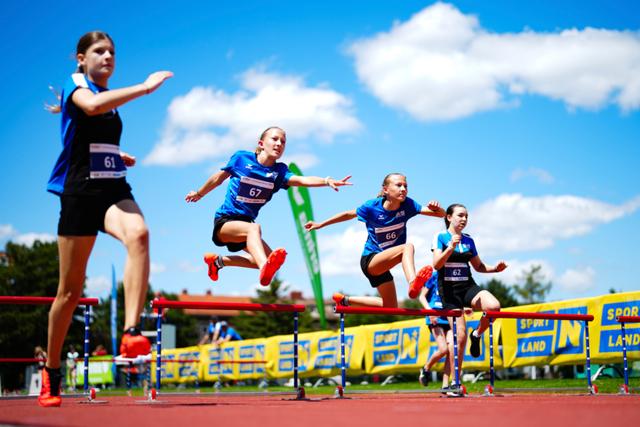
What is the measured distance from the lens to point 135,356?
4504 millimetres

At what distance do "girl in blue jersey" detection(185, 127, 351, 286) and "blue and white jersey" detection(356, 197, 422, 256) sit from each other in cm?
148

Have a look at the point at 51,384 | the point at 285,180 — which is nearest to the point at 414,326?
the point at 285,180

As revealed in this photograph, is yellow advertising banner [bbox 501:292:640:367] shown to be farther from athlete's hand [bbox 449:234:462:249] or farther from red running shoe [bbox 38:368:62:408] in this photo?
red running shoe [bbox 38:368:62:408]

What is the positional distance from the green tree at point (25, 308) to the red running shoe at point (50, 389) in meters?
53.0

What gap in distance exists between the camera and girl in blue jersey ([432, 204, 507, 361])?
934 centimetres

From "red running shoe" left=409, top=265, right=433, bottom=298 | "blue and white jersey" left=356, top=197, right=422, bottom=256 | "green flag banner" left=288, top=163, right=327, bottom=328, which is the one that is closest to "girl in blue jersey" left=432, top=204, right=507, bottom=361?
"blue and white jersey" left=356, top=197, right=422, bottom=256

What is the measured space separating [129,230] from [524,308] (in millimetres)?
13428

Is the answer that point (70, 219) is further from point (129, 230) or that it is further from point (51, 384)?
point (51, 384)

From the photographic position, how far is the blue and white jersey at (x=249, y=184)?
8039mm

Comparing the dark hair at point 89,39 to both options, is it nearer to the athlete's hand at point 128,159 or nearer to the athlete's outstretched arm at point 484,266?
the athlete's hand at point 128,159

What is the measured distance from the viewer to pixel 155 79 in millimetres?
4977

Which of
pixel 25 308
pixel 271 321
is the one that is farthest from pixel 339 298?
pixel 271 321

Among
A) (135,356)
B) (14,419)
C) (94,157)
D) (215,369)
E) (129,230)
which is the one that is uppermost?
(94,157)

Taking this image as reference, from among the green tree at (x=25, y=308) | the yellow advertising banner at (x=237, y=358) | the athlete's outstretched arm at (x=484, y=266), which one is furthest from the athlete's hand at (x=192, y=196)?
the green tree at (x=25, y=308)
